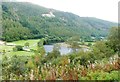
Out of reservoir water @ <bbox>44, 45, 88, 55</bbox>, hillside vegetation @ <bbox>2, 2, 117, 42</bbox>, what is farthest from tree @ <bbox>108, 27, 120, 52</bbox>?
reservoir water @ <bbox>44, 45, 88, 55</bbox>

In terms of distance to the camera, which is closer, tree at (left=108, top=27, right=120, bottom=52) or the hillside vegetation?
the hillside vegetation

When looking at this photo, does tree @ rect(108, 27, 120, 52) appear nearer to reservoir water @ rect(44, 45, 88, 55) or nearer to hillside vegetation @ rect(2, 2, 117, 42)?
hillside vegetation @ rect(2, 2, 117, 42)

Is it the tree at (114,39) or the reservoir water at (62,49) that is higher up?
the tree at (114,39)

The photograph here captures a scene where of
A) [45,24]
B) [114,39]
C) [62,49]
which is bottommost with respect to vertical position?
[62,49]

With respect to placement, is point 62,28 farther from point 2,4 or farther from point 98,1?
point 2,4

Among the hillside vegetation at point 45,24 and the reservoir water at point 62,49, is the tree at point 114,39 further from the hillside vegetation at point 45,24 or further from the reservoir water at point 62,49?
the reservoir water at point 62,49

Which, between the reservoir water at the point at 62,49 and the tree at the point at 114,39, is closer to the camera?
the reservoir water at the point at 62,49

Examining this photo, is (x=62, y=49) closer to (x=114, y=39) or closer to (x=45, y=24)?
(x=45, y=24)

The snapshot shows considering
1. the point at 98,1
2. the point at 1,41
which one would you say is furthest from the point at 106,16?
the point at 1,41

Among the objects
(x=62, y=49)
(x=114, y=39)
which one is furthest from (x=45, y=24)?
(x=114, y=39)

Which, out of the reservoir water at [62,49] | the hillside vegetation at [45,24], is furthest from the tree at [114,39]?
the reservoir water at [62,49]

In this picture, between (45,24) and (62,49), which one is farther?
(45,24)

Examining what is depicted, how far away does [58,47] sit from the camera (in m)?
3.59

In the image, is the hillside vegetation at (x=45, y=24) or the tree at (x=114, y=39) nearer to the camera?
the hillside vegetation at (x=45, y=24)
